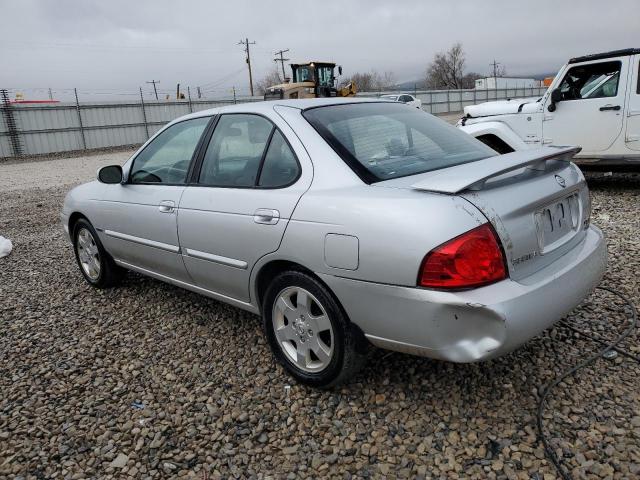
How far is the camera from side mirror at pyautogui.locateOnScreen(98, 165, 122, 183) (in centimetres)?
386

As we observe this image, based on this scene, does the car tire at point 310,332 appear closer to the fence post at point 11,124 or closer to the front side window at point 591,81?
the front side window at point 591,81

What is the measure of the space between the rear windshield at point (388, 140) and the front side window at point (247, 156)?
25cm

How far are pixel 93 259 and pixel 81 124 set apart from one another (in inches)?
977

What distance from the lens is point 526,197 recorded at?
2.25m

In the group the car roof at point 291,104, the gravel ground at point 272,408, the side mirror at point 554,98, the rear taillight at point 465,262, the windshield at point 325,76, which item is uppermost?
the windshield at point 325,76

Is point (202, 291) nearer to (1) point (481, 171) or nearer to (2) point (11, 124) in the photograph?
(1) point (481, 171)

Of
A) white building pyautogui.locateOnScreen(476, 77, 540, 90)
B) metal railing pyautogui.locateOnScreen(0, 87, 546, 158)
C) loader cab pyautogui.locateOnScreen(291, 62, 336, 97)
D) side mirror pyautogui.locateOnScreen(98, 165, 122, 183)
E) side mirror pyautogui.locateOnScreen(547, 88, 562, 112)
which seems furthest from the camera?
white building pyautogui.locateOnScreen(476, 77, 540, 90)

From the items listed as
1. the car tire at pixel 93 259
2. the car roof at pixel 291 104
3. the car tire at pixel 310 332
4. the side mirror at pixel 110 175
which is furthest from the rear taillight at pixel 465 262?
the car tire at pixel 93 259

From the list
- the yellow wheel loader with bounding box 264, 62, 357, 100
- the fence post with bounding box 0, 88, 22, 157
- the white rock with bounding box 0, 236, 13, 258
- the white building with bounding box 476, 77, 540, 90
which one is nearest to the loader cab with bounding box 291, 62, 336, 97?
the yellow wheel loader with bounding box 264, 62, 357, 100

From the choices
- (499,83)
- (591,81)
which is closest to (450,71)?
(499,83)

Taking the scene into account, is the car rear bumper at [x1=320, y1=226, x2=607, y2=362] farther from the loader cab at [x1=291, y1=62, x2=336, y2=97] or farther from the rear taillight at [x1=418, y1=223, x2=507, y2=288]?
the loader cab at [x1=291, y1=62, x2=336, y2=97]

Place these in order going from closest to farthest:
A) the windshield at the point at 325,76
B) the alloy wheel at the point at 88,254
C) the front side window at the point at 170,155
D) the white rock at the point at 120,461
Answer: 1. the white rock at the point at 120,461
2. the front side window at the point at 170,155
3. the alloy wheel at the point at 88,254
4. the windshield at the point at 325,76

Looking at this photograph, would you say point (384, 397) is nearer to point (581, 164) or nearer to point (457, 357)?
point (457, 357)

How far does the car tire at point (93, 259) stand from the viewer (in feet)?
14.2
